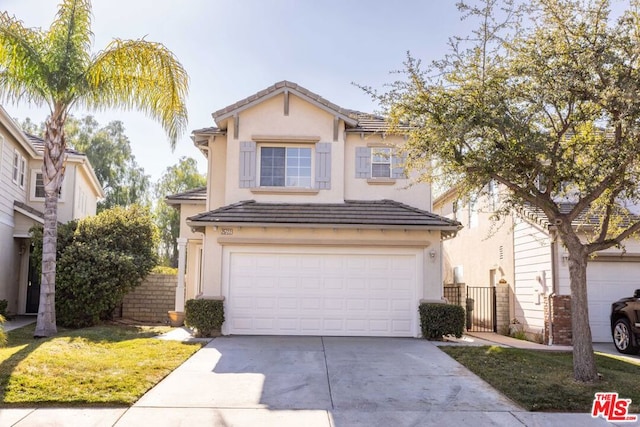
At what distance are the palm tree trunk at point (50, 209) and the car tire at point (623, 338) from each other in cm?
1348

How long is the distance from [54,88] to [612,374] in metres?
13.4

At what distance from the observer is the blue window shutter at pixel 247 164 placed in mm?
14625

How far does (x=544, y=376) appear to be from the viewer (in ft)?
28.9

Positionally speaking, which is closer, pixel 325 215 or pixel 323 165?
pixel 325 215

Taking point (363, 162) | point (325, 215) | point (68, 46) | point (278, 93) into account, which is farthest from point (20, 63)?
point (363, 162)

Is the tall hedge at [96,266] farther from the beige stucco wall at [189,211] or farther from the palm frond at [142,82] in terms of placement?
the palm frond at [142,82]

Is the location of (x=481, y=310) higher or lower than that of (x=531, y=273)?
lower

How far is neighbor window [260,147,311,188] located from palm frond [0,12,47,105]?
19.0 feet

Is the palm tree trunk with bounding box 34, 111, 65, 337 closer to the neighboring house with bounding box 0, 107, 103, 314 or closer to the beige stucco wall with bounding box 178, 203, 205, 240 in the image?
the neighboring house with bounding box 0, 107, 103, 314

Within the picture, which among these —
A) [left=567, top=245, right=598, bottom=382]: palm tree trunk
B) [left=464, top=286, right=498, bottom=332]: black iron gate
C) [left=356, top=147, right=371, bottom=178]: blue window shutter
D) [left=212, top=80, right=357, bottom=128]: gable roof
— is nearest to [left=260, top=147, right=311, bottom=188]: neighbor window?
[left=212, top=80, right=357, bottom=128]: gable roof

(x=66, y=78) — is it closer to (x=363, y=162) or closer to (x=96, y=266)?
(x=96, y=266)

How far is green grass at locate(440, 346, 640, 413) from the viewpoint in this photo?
7.39m

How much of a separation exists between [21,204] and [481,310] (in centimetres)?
1619

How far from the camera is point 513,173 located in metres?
8.77
